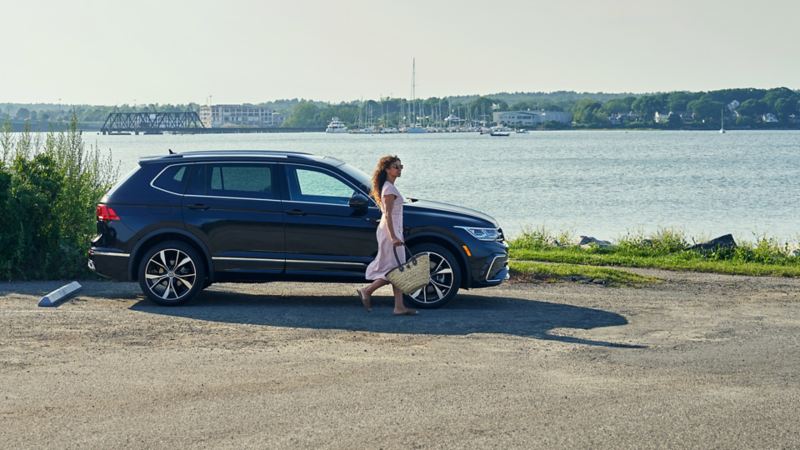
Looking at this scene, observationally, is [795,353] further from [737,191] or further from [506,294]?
[737,191]

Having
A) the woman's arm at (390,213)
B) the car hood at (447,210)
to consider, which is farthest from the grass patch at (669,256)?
the woman's arm at (390,213)

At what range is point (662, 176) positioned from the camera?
76500 millimetres

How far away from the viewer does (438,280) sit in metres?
13.5

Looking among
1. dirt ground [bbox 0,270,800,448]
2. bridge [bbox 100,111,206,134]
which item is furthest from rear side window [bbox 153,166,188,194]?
bridge [bbox 100,111,206,134]

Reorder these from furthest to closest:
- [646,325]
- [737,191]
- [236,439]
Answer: [737,191]
[646,325]
[236,439]

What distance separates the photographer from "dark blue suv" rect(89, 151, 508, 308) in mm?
13555

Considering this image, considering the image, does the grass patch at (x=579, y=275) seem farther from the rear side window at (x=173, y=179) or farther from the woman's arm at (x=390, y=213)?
the rear side window at (x=173, y=179)

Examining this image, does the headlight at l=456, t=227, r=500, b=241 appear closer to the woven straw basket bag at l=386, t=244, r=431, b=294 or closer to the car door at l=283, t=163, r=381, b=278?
the woven straw basket bag at l=386, t=244, r=431, b=294

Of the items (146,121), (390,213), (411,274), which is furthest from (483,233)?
(146,121)

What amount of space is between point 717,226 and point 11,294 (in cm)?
3059

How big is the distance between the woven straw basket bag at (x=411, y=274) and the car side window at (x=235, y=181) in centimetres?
194

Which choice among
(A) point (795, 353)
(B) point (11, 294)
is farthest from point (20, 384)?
(A) point (795, 353)

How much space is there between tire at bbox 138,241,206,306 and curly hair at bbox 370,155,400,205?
2396mm

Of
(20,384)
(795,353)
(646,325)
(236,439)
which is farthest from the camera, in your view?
(646,325)
